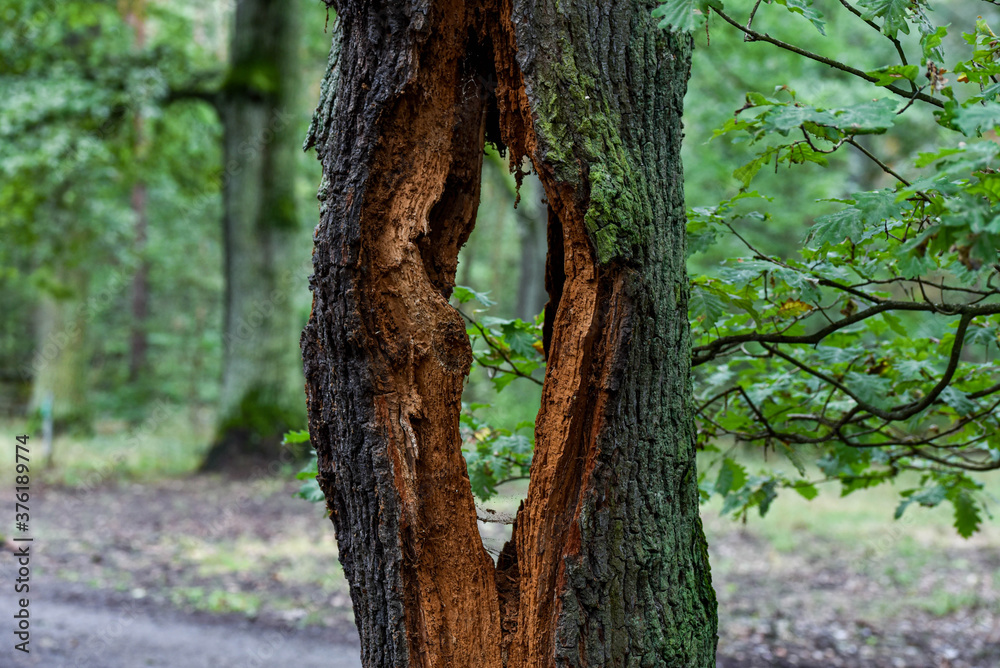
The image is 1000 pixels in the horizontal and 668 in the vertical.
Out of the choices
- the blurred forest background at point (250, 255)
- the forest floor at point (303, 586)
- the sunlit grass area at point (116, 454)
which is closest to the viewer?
the forest floor at point (303, 586)

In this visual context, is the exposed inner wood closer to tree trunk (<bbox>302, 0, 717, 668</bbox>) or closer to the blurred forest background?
tree trunk (<bbox>302, 0, 717, 668</bbox>)

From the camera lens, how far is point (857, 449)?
8.84 feet

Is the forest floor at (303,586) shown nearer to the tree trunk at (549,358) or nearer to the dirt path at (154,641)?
the dirt path at (154,641)

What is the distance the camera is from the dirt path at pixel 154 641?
435 cm

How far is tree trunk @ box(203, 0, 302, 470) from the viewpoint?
9.55 m

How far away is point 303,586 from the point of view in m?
5.78

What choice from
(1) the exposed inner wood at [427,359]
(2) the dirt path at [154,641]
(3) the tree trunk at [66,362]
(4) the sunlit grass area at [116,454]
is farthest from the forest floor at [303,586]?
(3) the tree trunk at [66,362]

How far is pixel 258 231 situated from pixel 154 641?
19.9 feet

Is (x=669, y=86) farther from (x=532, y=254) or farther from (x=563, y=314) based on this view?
(x=532, y=254)

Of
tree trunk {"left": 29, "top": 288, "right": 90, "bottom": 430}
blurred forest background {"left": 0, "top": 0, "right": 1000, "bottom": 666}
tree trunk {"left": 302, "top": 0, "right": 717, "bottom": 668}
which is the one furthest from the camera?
tree trunk {"left": 29, "top": 288, "right": 90, "bottom": 430}

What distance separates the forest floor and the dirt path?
0.05 feet

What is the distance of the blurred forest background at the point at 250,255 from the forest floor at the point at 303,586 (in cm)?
4

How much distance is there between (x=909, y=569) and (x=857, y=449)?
192 inches

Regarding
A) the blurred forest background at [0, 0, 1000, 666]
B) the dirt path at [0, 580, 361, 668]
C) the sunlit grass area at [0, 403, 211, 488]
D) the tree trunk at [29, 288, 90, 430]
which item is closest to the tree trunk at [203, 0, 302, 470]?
the blurred forest background at [0, 0, 1000, 666]
